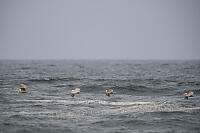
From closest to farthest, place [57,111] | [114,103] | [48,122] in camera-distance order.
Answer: [48,122] < [57,111] < [114,103]

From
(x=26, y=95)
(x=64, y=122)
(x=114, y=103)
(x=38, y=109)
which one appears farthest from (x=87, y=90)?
(x=64, y=122)

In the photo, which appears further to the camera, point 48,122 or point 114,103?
point 114,103

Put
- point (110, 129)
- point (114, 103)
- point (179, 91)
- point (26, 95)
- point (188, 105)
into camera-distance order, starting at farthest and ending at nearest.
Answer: point (179, 91) → point (26, 95) → point (114, 103) → point (188, 105) → point (110, 129)

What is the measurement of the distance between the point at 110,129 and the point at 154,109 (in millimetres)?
6179

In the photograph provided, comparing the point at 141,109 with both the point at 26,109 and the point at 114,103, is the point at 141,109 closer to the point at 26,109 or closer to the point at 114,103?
the point at 114,103

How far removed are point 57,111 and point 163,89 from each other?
16.4m

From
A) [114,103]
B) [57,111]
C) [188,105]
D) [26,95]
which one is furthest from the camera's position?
[26,95]

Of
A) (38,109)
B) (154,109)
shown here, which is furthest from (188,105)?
(38,109)

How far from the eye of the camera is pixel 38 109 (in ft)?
74.5

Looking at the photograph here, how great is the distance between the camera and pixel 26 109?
22688mm

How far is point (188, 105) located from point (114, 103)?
5565 millimetres

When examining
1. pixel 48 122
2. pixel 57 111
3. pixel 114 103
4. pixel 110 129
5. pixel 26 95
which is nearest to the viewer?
pixel 110 129

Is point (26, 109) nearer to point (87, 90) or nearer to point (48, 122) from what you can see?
point (48, 122)

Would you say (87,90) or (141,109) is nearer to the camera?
(141,109)
